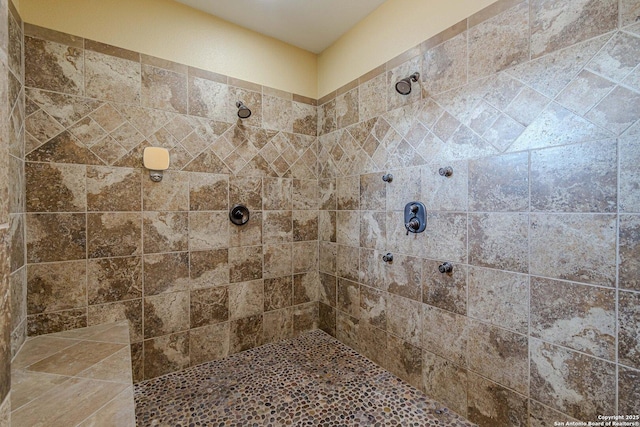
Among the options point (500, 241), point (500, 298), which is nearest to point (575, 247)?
point (500, 241)

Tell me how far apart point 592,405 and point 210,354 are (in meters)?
2.10

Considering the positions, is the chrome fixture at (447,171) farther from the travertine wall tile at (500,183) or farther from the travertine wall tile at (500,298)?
the travertine wall tile at (500,298)

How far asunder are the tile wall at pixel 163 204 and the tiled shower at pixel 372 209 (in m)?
0.01

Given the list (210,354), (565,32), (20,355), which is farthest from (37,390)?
(565,32)

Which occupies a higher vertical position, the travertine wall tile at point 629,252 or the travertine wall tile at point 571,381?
the travertine wall tile at point 629,252

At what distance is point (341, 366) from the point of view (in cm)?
192

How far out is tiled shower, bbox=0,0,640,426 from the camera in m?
1.05

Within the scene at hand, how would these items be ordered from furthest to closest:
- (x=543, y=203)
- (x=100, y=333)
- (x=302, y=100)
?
1. (x=302, y=100)
2. (x=100, y=333)
3. (x=543, y=203)

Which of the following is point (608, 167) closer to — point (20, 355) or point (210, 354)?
point (210, 354)

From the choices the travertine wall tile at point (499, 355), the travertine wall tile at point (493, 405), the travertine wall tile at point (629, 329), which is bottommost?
the travertine wall tile at point (493, 405)

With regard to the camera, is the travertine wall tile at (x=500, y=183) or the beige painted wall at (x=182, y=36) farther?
the beige painted wall at (x=182, y=36)

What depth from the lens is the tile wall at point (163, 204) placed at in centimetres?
153

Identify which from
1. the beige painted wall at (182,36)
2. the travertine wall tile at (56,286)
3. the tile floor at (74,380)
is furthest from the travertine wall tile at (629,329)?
the travertine wall tile at (56,286)

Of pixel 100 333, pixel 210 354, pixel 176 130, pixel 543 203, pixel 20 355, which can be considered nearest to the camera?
pixel 543 203
